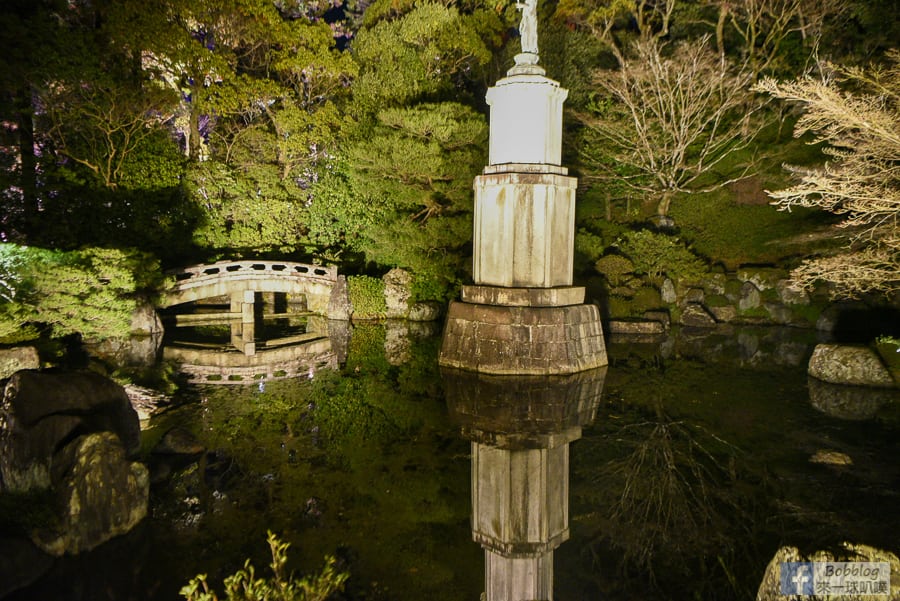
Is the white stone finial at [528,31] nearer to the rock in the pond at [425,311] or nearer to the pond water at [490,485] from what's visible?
the pond water at [490,485]

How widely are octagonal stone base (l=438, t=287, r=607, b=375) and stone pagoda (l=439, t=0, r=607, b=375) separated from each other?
2cm

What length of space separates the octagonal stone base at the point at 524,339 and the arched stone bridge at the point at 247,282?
8793mm

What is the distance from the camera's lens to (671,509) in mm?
4867

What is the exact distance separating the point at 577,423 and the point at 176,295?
12851 mm

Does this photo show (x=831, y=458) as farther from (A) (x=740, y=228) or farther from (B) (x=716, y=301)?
(A) (x=740, y=228)

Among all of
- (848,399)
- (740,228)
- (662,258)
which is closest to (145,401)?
(848,399)

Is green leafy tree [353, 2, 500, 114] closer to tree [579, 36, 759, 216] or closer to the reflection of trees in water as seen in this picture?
tree [579, 36, 759, 216]

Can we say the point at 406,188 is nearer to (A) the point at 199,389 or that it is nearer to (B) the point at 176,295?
(B) the point at 176,295

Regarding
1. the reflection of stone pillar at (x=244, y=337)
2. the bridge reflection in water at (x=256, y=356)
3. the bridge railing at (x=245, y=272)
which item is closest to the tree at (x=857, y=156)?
the bridge reflection in water at (x=256, y=356)

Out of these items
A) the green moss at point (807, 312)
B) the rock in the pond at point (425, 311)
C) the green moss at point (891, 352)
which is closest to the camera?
the green moss at point (891, 352)

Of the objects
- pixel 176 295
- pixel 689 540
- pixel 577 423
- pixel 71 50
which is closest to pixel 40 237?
pixel 176 295

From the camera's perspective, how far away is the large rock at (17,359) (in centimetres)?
827

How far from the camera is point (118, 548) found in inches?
158

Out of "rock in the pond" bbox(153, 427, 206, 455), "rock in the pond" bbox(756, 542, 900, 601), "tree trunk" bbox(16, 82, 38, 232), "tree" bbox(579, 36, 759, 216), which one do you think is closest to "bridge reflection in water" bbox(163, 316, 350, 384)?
"rock in the pond" bbox(153, 427, 206, 455)
